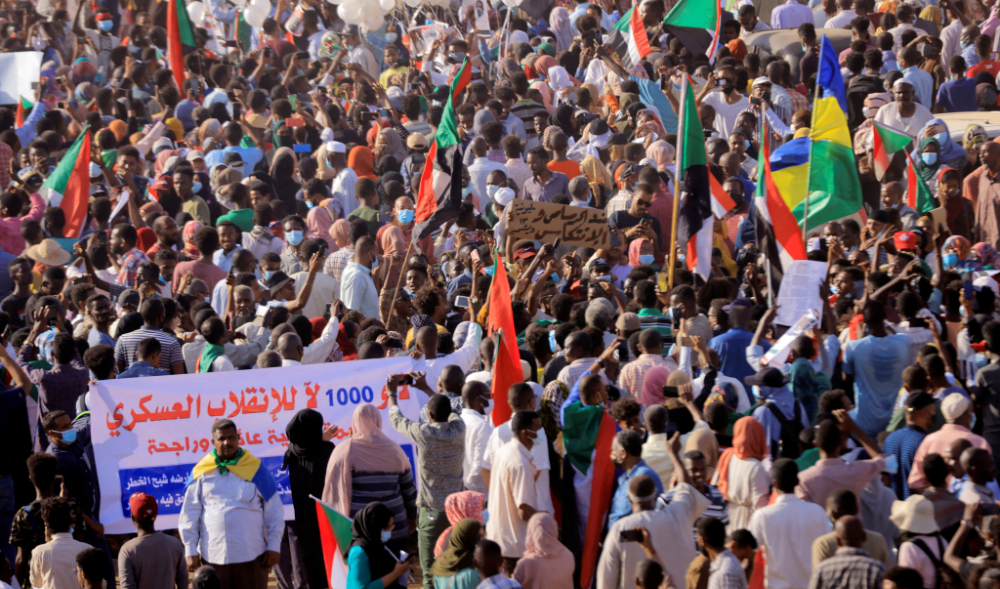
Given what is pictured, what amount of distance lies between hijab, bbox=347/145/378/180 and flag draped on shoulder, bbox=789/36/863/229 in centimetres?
514

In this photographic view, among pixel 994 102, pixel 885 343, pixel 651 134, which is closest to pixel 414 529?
pixel 885 343

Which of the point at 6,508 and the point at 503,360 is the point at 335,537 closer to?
the point at 503,360

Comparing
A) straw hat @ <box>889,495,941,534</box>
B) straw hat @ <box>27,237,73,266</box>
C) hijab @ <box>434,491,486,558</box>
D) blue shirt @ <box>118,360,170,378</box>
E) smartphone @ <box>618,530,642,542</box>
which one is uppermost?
straw hat @ <box>27,237,73,266</box>

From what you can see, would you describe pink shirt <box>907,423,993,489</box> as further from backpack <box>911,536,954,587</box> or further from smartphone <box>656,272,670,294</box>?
smartphone <box>656,272,670,294</box>

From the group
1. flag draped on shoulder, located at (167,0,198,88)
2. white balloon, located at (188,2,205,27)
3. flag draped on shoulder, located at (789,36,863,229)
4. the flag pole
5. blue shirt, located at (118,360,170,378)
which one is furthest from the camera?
white balloon, located at (188,2,205,27)

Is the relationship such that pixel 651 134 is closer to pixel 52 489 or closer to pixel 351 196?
pixel 351 196

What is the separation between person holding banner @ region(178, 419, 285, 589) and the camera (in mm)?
6699

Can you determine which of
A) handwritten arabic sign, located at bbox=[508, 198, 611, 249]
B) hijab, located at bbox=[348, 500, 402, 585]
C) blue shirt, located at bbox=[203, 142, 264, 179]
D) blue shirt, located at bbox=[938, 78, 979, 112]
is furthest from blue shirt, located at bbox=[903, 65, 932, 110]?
hijab, located at bbox=[348, 500, 402, 585]

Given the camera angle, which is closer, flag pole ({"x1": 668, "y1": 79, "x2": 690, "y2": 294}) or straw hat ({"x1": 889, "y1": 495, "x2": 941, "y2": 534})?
straw hat ({"x1": 889, "y1": 495, "x2": 941, "y2": 534})

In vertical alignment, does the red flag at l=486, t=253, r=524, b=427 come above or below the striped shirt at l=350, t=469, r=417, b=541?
above

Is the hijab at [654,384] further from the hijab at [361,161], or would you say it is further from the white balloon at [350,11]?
the white balloon at [350,11]

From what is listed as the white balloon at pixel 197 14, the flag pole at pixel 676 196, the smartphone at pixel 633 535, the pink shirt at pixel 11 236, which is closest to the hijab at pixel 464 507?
the smartphone at pixel 633 535

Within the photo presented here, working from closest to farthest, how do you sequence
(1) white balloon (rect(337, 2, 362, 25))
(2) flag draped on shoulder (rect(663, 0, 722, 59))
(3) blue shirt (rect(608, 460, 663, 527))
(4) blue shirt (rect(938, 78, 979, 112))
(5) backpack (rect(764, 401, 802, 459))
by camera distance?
1. (3) blue shirt (rect(608, 460, 663, 527))
2. (5) backpack (rect(764, 401, 802, 459))
3. (4) blue shirt (rect(938, 78, 979, 112))
4. (2) flag draped on shoulder (rect(663, 0, 722, 59))
5. (1) white balloon (rect(337, 2, 362, 25))

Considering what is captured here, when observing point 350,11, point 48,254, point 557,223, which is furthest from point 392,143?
point 557,223
